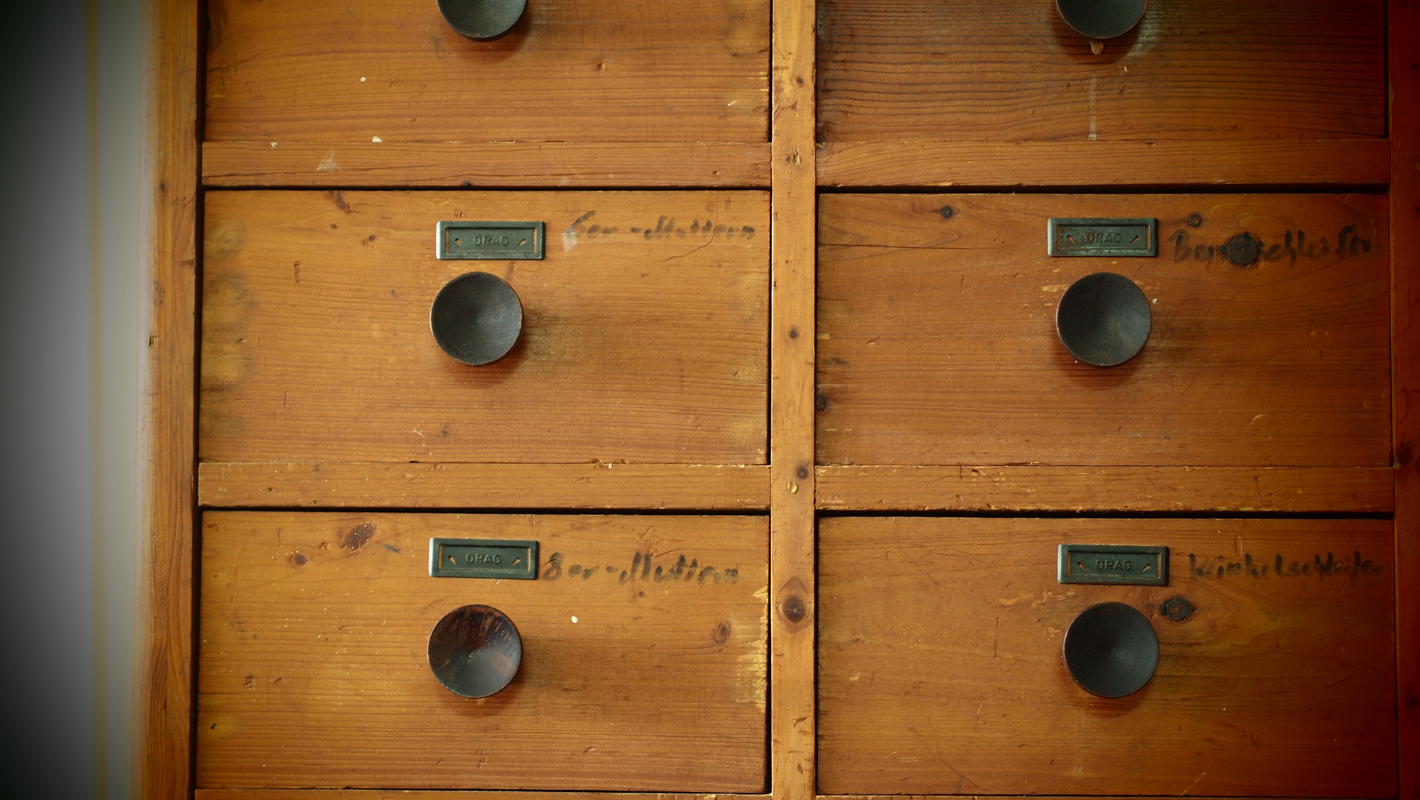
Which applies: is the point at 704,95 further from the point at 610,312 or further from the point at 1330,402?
the point at 1330,402

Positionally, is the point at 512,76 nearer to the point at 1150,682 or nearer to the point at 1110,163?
the point at 1110,163

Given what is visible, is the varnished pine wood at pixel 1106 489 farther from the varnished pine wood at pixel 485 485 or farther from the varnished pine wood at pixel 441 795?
the varnished pine wood at pixel 441 795

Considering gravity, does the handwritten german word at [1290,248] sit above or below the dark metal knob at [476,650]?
above

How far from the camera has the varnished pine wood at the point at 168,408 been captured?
67cm

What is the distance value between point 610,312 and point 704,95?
0.22 m

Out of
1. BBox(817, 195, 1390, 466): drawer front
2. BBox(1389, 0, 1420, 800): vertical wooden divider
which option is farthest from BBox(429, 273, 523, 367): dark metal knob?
BBox(1389, 0, 1420, 800): vertical wooden divider

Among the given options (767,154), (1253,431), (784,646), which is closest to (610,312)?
(767,154)

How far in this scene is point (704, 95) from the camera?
2.27 ft

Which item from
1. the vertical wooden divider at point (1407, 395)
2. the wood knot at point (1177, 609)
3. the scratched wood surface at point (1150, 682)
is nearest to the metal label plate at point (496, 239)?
the scratched wood surface at point (1150, 682)

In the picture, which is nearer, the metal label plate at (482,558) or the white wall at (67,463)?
the metal label plate at (482,558)

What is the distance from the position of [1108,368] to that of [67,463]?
3.91 feet

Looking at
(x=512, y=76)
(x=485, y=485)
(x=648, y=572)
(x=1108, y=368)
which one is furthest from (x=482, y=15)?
(x=1108, y=368)

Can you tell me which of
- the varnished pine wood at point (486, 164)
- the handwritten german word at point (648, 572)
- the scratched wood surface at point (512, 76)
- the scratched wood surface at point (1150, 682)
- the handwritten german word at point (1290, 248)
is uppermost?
the scratched wood surface at point (512, 76)

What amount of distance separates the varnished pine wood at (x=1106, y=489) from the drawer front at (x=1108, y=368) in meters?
0.01
